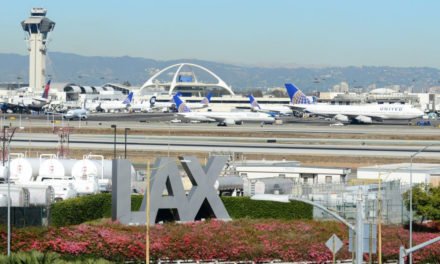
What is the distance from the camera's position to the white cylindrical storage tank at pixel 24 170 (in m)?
65.0

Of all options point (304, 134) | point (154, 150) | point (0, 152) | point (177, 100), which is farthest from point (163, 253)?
point (177, 100)

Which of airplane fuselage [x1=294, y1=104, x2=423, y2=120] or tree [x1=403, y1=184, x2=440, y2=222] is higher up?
airplane fuselage [x1=294, y1=104, x2=423, y2=120]

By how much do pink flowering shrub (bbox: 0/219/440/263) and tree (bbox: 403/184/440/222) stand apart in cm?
634

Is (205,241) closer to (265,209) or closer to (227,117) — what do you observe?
(265,209)

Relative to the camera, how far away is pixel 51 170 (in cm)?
6569

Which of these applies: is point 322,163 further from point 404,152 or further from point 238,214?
point 238,214

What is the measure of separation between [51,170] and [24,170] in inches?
65.3

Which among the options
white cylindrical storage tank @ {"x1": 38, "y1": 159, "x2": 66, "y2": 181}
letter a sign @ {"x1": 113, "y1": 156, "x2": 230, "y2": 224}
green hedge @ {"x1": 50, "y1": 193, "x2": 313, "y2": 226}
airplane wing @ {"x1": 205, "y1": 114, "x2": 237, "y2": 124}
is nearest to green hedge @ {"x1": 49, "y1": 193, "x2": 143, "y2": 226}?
green hedge @ {"x1": 50, "y1": 193, "x2": 313, "y2": 226}

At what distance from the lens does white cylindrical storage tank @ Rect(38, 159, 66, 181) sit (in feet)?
214

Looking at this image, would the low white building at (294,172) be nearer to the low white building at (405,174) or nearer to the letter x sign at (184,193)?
the low white building at (405,174)

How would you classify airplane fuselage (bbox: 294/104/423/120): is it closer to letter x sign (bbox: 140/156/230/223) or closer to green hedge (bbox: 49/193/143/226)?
green hedge (bbox: 49/193/143/226)

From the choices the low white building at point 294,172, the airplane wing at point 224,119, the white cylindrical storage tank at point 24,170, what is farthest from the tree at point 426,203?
the airplane wing at point 224,119

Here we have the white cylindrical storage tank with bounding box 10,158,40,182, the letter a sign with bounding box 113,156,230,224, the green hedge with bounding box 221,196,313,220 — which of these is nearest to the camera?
the letter a sign with bounding box 113,156,230,224

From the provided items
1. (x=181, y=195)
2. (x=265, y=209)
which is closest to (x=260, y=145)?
(x=265, y=209)
